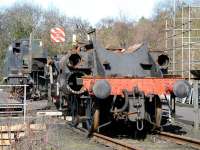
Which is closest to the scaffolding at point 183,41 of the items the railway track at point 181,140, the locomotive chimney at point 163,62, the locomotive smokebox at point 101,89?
the locomotive chimney at point 163,62

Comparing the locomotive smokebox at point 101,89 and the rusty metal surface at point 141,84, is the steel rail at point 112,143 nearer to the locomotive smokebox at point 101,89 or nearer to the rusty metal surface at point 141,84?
the locomotive smokebox at point 101,89

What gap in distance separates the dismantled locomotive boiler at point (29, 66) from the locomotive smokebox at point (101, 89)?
14.3 m

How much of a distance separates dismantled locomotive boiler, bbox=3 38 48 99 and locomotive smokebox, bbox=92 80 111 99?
14.3 metres

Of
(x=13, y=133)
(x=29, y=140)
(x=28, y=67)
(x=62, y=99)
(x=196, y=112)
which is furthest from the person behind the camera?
(x=28, y=67)

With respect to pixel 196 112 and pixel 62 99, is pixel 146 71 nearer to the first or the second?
pixel 196 112

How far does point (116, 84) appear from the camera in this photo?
40.4 ft

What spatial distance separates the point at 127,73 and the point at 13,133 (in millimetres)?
3430

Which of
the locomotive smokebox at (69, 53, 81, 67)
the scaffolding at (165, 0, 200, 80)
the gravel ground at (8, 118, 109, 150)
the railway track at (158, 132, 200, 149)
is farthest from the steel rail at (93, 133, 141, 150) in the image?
the scaffolding at (165, 0, 200, 80)

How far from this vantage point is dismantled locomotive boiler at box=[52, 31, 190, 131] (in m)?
12.2

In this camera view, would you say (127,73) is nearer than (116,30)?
Yes

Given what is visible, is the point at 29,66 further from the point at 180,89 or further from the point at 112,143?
the point at 112,143

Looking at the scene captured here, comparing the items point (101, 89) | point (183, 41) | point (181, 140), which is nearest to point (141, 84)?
point (101, 89)

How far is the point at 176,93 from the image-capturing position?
12.5 metres

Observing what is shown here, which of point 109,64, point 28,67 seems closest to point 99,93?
point 109,64
